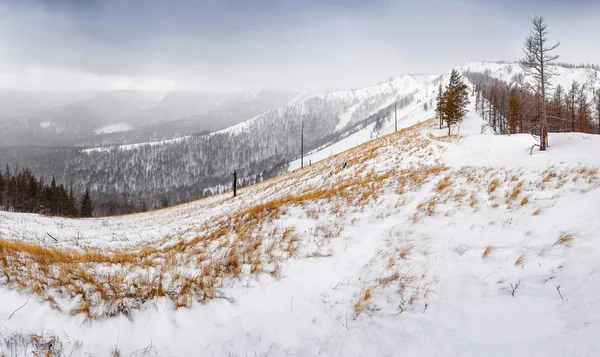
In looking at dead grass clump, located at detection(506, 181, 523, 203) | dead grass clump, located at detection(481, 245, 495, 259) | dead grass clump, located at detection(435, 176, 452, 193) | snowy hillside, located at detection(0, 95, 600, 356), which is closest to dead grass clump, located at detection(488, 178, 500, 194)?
dead grass clump, located at detection(506, 181, 523, 203)

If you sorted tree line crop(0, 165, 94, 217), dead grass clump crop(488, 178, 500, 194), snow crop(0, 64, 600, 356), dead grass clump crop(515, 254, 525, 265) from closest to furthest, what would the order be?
1. snow crop(0, 64, 600, 356)
2. dead grass clump crop(515, 254, 525, 265)
3. dead grass clump crop(488, 178, 500, 194)
4. tree line crop(0, 165, 94, 217)

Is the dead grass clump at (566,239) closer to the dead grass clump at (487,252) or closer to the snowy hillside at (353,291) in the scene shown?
the snowy hillside at (353,291)

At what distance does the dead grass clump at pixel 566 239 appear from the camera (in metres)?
4.63

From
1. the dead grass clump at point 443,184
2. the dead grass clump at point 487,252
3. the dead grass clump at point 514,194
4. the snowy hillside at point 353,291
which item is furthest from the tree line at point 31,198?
the dead grass clump at point 514,194

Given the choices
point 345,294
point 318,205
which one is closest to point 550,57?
point 318,205

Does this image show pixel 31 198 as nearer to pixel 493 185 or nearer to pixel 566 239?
pixel 493 185

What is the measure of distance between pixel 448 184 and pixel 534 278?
18.8 feet

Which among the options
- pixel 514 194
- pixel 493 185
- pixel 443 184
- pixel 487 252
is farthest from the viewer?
pixel 443 184

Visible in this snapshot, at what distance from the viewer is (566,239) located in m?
4.72

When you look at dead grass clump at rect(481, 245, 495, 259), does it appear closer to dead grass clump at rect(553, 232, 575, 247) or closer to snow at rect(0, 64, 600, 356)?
snow at rect(0, 64, 600, 356)

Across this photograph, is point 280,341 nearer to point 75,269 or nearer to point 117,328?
point 117,328

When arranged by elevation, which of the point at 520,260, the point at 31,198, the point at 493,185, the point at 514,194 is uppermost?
the point at 493,185

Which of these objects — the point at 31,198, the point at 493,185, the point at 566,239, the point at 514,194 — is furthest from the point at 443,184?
the point at 31,198

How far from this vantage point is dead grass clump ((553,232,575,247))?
463 centimetres
